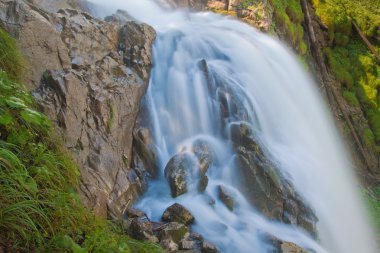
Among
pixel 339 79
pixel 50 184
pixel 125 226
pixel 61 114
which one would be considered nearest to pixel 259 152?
pixel 125 226

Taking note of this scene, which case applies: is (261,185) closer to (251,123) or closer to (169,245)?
(251,123)

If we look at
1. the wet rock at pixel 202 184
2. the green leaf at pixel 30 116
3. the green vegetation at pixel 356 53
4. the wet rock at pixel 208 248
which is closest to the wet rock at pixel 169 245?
the wet rock at pixel 208 248

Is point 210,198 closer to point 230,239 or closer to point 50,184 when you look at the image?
point 230,239

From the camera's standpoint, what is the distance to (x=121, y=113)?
17.3 ft

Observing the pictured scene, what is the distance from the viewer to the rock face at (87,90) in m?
4.32

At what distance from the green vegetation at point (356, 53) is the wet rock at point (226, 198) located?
27.2 ft

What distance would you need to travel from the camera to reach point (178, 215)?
4504mm

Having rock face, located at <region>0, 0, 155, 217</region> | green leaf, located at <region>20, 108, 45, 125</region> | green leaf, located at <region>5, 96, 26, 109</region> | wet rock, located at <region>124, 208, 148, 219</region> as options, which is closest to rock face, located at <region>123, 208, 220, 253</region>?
wet rock, located at <region>124, 208, 148, 219</region>

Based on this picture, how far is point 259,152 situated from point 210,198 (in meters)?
1.26

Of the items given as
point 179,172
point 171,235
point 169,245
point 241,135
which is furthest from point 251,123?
point 169,245

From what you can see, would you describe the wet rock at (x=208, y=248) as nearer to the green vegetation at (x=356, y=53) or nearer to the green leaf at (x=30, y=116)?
the green leaf at (x=30, y=116)

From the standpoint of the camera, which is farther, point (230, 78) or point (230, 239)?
point (230, 78)

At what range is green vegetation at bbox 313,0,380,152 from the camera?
12.4m

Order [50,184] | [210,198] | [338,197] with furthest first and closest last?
[338,197], [210,198], [50,184]
